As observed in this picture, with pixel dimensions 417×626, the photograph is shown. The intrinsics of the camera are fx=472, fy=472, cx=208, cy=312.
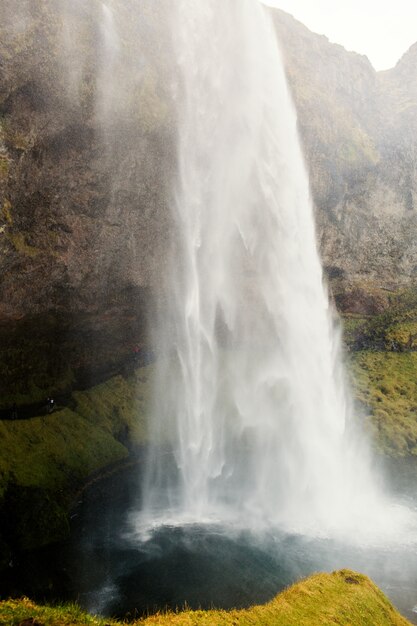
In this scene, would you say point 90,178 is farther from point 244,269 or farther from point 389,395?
point 389,395

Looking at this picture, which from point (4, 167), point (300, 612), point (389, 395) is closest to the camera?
point (300, 612)

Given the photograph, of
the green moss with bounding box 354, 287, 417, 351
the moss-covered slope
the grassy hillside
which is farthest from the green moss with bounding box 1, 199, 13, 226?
the green moss with bounding box 354, 287, 417, 351

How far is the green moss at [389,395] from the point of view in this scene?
6269cm

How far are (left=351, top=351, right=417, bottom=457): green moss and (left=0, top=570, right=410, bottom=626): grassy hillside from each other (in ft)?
126

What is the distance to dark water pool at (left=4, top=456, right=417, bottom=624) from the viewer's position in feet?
88.4

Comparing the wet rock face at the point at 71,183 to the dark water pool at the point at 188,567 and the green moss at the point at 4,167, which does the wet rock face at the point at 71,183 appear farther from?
the dark water pool at the point at 188,567

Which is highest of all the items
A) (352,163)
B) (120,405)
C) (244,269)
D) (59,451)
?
(352,163)

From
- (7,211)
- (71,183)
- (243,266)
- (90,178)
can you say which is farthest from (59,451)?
(243,266)

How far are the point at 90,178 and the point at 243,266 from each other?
23522mm

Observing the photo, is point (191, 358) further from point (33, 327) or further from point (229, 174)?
point (229, 174)

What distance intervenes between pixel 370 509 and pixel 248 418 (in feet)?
72.4

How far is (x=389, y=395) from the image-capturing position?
71.9 metres

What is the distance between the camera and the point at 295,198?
58219 mm

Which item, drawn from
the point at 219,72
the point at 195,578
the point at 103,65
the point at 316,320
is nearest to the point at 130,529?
the point at 195,578
